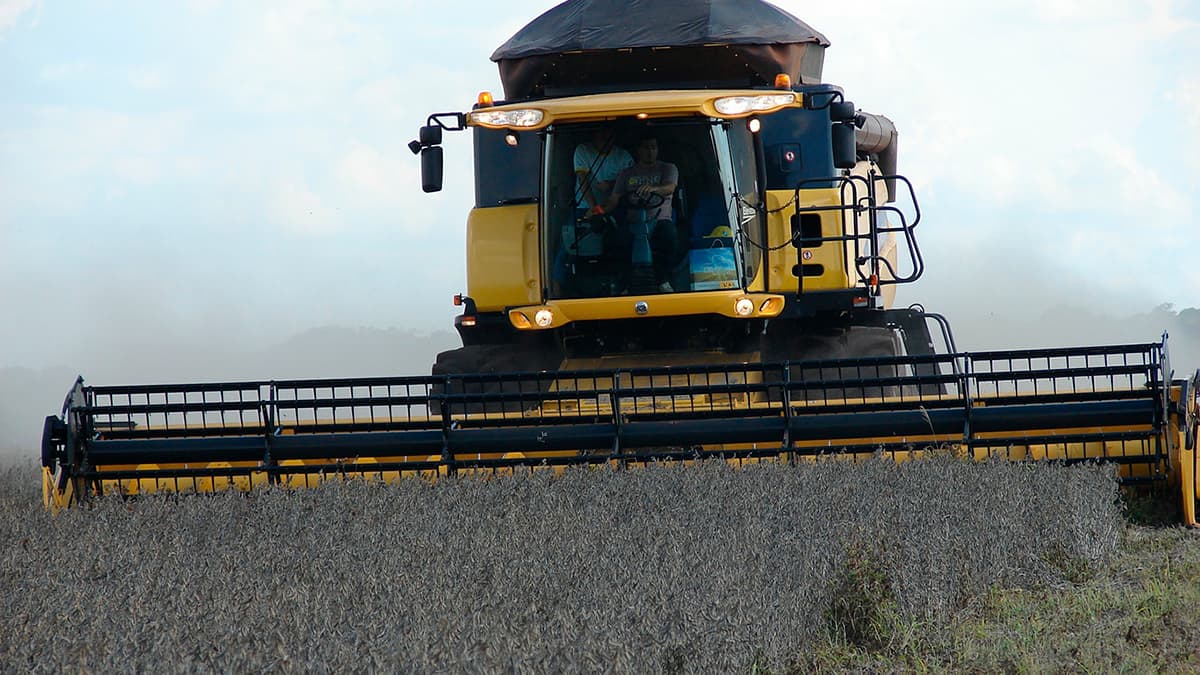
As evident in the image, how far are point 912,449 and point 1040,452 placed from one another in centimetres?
62

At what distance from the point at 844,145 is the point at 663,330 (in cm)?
153

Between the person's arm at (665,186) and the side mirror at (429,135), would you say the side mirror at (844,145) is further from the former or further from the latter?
the side mirror at (429,135)

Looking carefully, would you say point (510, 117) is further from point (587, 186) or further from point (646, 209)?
point (646, 209)

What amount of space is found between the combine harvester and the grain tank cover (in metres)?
0.02

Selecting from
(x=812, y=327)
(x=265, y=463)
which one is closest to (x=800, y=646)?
(x=265, y=463)

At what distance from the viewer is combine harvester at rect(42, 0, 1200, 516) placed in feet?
24.9

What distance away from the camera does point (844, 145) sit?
8656 mm

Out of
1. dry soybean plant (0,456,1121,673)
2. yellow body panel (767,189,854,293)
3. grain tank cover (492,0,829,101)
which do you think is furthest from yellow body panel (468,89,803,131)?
dry soybean plant (0,456,1121,673)

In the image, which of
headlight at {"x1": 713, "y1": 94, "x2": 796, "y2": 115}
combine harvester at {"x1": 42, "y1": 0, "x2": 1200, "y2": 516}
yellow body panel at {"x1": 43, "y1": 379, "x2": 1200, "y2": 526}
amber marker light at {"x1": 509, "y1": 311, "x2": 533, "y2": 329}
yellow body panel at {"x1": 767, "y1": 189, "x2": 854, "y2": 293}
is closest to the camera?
yellow body panel at {"x1": 43, "y1": 379, "x2": 1200, "y2": 526}

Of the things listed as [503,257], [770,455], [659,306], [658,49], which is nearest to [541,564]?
[770,455]

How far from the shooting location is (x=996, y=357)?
754 centimetres

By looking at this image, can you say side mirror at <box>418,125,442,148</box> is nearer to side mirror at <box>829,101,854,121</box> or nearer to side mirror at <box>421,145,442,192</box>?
side mirror at <box>421,145,442,192</box>

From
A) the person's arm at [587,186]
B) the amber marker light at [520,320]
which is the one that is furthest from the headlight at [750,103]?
the amber marker light at [520,320]

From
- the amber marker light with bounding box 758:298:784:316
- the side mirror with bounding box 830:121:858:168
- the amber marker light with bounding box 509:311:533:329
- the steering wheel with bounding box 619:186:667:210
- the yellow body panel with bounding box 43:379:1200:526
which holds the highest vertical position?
the side mirror with bounding box 830:121:858:168
